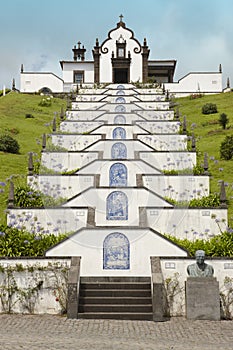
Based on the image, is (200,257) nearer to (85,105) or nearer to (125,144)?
(125,144)

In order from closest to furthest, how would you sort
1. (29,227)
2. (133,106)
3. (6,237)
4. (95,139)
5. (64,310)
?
(64,310) < (6,237) < (29,227) < (95,139) < (133,106)

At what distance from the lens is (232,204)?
21078 millimetres

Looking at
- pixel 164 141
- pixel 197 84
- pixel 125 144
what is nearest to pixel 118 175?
pixel 125 144

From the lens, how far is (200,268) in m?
13.0

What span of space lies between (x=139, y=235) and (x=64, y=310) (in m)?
3.31

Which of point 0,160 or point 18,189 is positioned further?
point 0,160

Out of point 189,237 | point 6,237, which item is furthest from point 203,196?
point 6,237

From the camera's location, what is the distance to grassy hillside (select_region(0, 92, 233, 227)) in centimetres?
2466

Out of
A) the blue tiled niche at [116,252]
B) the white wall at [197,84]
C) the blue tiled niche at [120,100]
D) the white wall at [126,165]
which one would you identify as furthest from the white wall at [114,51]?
the blue tiled niche at [116,252]

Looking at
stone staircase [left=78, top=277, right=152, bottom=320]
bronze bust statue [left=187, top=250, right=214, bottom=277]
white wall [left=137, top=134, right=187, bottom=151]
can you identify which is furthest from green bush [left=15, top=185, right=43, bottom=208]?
white wall [left=137, top=134, right=187, bottom=151]

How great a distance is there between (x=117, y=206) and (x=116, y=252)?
12.9ft

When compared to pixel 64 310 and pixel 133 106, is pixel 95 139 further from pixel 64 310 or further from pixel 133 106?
pixel 64 310

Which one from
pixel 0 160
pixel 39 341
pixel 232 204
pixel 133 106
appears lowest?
pixel 39 341

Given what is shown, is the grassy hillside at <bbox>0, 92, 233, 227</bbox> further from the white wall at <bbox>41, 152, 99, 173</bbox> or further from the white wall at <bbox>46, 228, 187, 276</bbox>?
the white wall at <bbox>46, 228, 187, 276</bbox>
